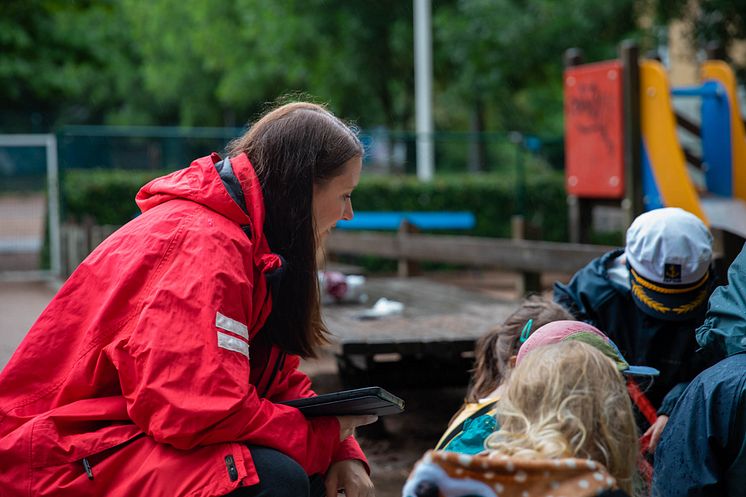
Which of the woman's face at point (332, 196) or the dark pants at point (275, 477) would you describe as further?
the woman's face at point (332, 196)

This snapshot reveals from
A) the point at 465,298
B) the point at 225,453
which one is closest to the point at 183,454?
the point at 225,453

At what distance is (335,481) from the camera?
229 centimetres

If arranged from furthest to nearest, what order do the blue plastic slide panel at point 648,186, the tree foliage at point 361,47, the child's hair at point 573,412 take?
1. the tree foliage at point 361,47
2. the blue plastic slide panel at point 648,186
3. the child's hair at point 573,412

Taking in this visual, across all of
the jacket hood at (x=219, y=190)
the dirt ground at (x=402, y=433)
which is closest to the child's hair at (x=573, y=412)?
the jacket hood at (x=219, y=190)

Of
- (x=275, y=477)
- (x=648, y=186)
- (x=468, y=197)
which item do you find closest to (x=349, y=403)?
(x=275, y=477)

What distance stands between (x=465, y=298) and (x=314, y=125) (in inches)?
159

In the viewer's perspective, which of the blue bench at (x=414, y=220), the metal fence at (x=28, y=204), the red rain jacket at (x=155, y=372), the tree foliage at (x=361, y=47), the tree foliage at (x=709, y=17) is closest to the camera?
the red rain jacket at (x=155, y=372)

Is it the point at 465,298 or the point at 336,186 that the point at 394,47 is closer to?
the point at 465,298

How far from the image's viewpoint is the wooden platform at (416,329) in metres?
4.55

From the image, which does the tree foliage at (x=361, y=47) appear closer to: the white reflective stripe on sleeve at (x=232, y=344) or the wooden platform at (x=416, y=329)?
the wooden platform at (x=416, y=329)

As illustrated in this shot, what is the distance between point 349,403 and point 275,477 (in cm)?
24

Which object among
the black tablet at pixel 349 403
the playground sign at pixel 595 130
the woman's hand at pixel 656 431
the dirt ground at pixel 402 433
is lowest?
the dirt ground at pixel 402 433

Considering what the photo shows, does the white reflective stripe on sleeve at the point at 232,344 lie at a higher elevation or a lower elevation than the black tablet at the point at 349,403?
higher

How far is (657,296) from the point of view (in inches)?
119
